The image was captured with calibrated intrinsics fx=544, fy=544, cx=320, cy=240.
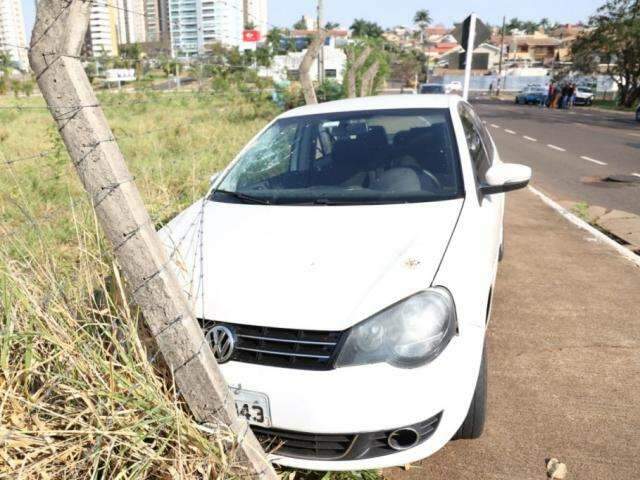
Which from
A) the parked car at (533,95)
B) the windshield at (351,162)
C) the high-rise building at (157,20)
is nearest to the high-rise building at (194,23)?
the high-rise building at (157,20)

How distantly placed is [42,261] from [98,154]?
0.97m

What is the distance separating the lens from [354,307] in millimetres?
2119

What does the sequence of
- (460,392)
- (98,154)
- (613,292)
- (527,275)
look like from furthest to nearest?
1. (527,275)
2. (613,292)
3. (460,392)
4. (98,154)

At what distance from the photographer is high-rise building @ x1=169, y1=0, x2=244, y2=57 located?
14.5 ft

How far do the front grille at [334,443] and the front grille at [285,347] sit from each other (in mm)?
276

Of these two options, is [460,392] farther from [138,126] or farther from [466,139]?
[138,126]

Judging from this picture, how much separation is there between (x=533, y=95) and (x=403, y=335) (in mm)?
40899

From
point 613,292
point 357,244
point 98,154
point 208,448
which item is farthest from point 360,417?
point 613,292

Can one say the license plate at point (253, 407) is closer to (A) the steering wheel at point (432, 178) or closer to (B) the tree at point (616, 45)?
(A) the steering wheel at point (432, 178)

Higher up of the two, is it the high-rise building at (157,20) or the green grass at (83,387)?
the high-rise building at (157,20)

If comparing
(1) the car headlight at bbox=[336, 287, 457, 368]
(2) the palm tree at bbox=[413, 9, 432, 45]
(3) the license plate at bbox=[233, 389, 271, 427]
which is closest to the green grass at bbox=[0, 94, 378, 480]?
(3) the license plate at bbox=[233, 389, 271, 427]

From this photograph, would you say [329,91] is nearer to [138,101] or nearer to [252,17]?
[252,17]

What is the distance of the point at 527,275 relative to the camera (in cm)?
466

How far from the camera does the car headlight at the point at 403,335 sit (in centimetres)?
207
